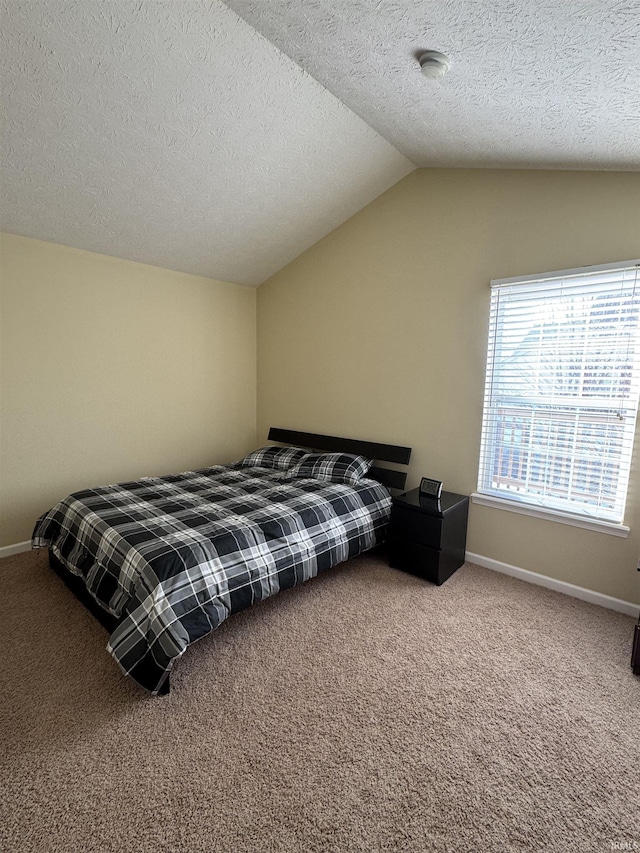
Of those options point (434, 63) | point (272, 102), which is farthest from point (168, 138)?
point (434, 63)

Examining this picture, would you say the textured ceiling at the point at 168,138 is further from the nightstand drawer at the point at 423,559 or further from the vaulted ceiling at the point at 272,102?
the nightstand drawer at the point at 423,559

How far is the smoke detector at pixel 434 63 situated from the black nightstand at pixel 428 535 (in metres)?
2.29

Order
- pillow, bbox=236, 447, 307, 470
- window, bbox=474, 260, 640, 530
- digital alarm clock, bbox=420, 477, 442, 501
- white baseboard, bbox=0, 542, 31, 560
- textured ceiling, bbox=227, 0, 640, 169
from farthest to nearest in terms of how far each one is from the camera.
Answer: pillow, bbox=236, 447, 307, 470 → white baseboard, bbox=0, 542, 31, 560 → digital alarm clock, bbox=420, 477, 442, 501 → window, bbox=474, 260, 640, 530 → textured ceiling, bbox=227, 0, 640, 169

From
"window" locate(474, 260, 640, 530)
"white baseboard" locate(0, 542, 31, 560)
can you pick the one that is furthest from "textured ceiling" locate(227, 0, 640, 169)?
"white baseboard" locate(0, 542, 31, 560)

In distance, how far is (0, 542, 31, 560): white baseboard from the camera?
3007mm

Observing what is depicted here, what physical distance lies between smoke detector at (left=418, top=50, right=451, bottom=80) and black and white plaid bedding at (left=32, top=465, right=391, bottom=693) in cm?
230

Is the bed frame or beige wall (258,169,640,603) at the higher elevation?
beige wall (258,169,640,603)

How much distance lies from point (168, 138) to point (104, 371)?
1.82 metres

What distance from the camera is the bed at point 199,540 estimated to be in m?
1.80

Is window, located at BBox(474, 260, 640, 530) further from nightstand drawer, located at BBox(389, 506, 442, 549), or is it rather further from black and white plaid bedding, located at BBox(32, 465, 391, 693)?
black and white plaid bedding, located at BBox(32, 465, 391, 693)

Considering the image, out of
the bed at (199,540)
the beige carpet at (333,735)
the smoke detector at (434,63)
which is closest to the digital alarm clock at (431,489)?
the bed at (199,540)

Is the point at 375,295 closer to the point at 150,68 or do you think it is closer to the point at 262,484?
the point at 262,484

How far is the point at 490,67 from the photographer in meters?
1.68

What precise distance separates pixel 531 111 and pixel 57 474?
12.4ft
